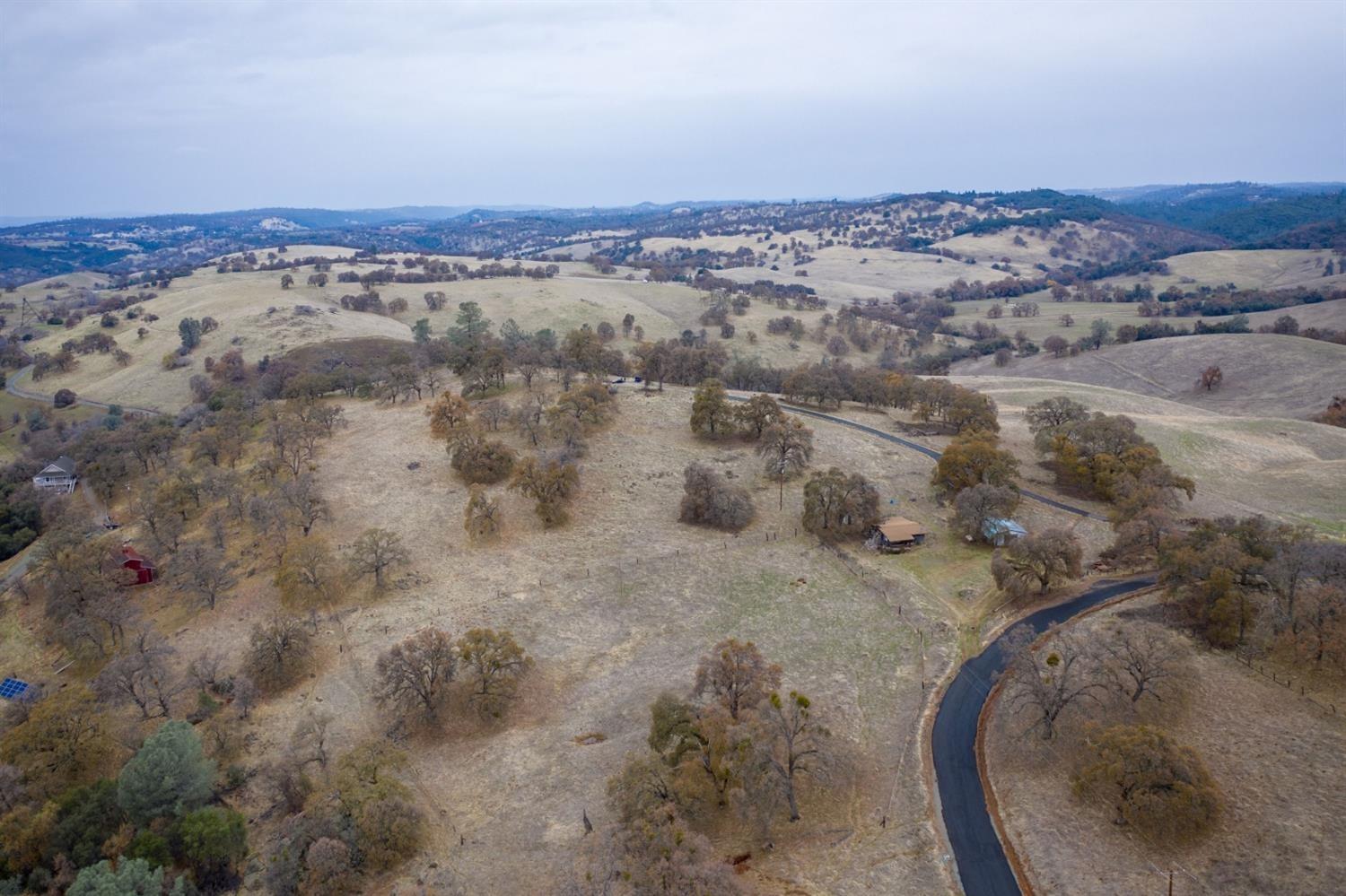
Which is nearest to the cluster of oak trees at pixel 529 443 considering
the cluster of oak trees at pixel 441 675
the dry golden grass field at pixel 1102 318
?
the cluster of oak trees at pixel 441 675

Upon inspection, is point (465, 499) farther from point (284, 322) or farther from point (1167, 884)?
point (284, 322)

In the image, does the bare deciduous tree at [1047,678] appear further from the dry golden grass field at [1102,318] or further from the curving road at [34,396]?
the dry golden grass field at [1102,318]

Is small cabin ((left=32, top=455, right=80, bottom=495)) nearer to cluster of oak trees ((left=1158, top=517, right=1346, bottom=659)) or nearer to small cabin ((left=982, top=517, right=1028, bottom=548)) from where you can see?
small cabin ((left=982, top=517, right=1028, bottom=548))

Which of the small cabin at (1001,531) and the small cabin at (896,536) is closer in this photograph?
the small cabin at (1001,531)

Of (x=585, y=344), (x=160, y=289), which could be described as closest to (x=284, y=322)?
(x=585, y=344)

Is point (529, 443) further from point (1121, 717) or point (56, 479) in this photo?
point (1121, 717)

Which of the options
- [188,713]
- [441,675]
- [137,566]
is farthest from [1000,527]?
[137,566]

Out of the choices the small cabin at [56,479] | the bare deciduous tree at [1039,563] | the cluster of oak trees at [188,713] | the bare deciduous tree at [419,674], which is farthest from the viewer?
the small cabin at [56,479]
